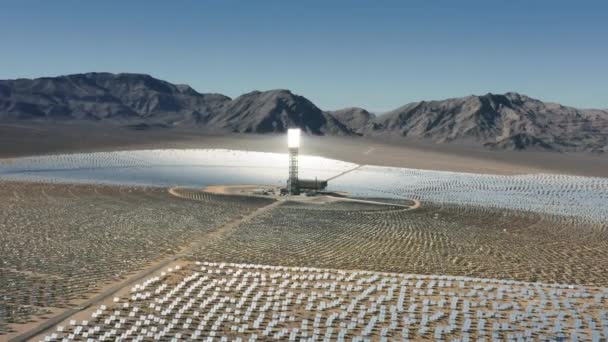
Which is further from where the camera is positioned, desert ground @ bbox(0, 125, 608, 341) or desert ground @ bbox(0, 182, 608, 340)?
desert ground @ bbox(0, 182, 608, 340)

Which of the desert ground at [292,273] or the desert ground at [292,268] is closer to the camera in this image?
the desert ground at [292,268]

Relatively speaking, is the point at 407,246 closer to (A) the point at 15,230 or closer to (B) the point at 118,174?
(A) the point at 15,230

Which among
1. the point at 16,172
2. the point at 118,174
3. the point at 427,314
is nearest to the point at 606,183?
the point at 118,174

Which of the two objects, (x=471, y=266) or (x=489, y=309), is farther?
(x=471, y=266)

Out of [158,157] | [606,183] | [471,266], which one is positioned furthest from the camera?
[158,157]

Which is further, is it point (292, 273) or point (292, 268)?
point (292, 268)

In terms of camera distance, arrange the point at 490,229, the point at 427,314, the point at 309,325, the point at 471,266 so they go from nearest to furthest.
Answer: the point at 309,325 < the point at 427,314 < the point at 471,266 < the point at 490,229
